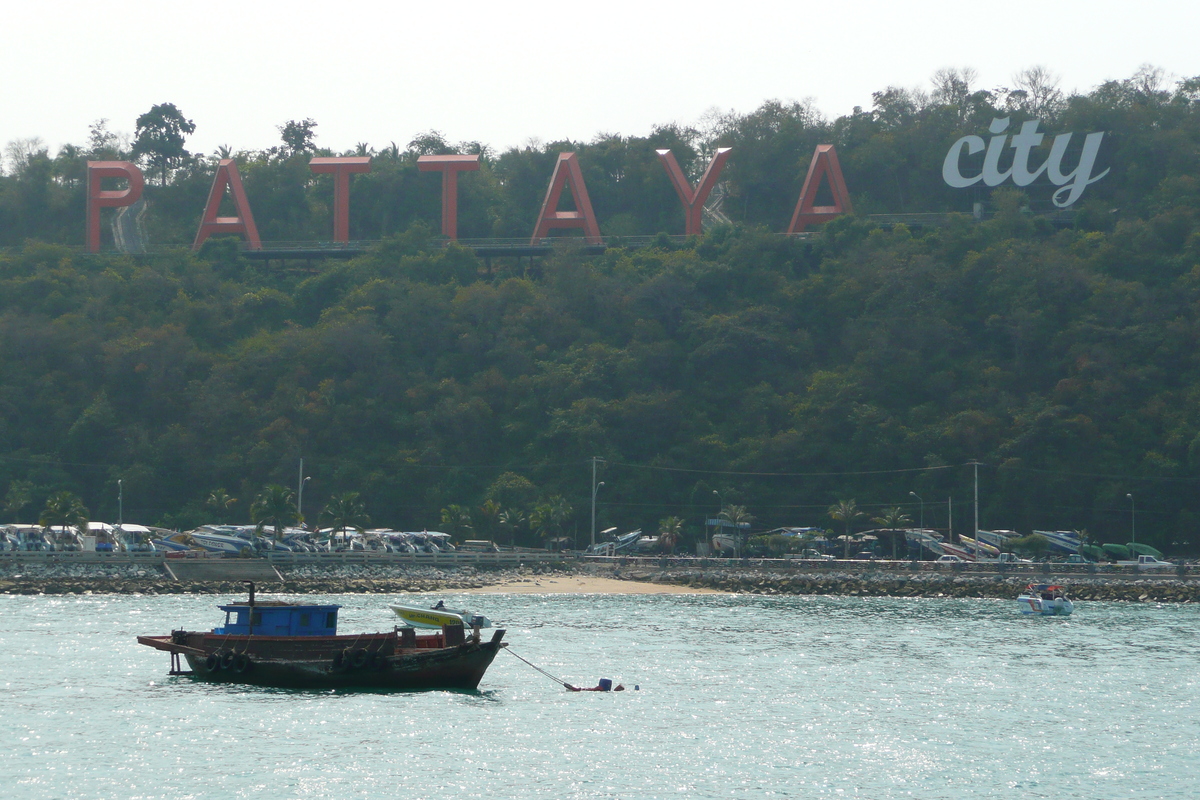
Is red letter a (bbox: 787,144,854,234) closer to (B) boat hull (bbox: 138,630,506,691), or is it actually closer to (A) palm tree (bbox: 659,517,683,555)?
(A) palm tree (bbox: 659,517,683,555)

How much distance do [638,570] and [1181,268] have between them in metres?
57.2

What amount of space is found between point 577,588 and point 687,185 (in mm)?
49925

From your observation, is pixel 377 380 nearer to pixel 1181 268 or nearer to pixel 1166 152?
pixel 1181 268

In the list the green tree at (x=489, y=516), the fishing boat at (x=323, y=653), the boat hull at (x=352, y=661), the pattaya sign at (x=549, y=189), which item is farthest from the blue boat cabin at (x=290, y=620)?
the pattaya sign at (x=549, y=189)

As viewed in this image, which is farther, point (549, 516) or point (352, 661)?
point (549, 516)

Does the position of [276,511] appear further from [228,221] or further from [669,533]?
[228,221]

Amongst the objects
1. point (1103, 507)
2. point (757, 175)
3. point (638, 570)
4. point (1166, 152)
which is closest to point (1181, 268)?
point (1166, 152)

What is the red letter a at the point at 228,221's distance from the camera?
401ft

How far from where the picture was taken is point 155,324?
12125 centimetres

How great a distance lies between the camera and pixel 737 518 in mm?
98625

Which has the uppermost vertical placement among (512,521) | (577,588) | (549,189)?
(549,189)

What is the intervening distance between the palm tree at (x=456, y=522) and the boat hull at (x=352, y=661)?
53.0 m

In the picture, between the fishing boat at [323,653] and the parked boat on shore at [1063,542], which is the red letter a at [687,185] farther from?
the fishing boat at [323,653]

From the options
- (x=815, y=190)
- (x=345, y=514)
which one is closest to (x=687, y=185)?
Answer: (x=815, y=190)
